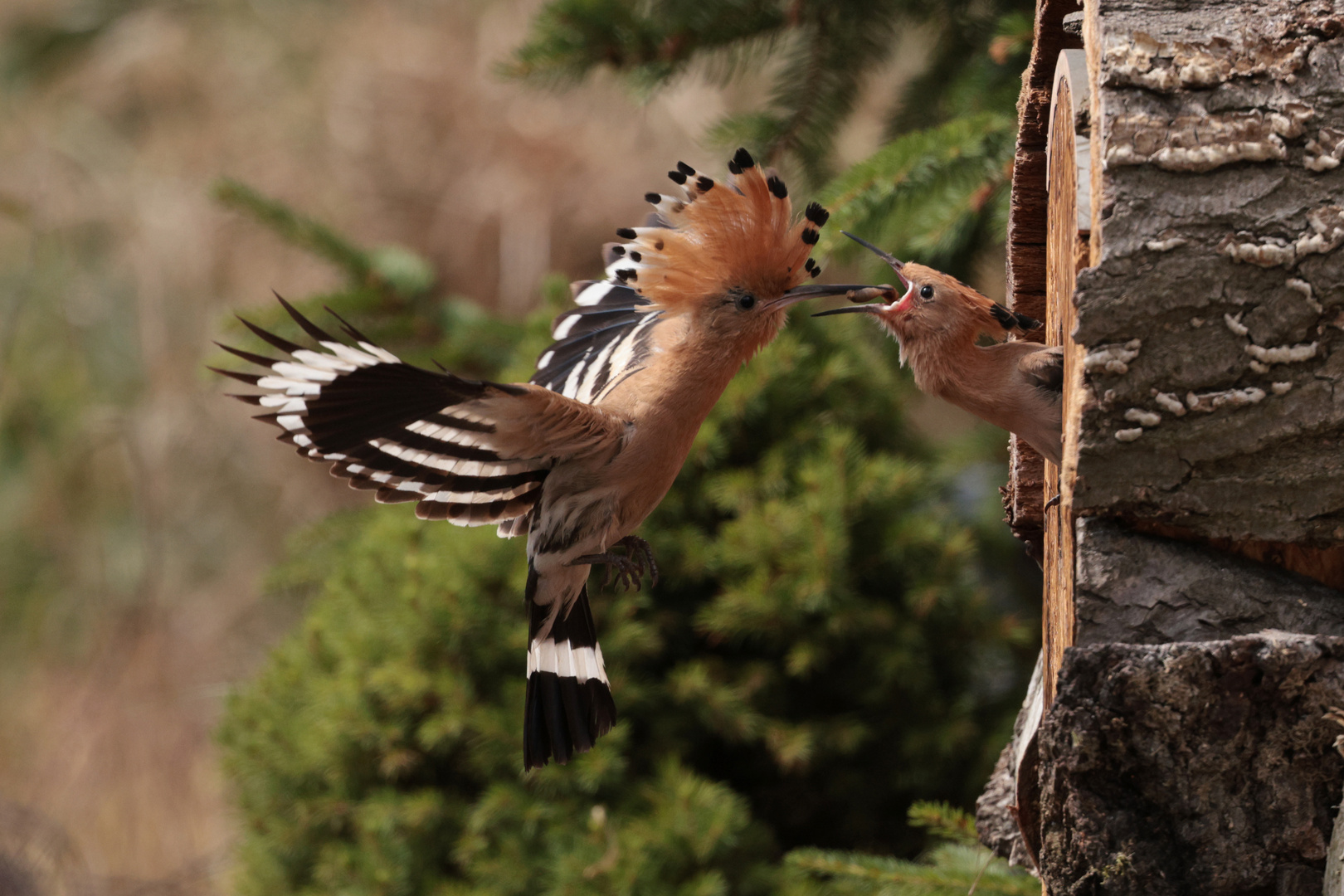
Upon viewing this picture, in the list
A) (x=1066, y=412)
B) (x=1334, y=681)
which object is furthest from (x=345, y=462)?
(x=1334, y=681)

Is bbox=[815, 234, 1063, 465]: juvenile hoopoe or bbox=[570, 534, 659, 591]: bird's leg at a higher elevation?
bbox=[815, 234, 1063, 465]: juvenile hoopoe

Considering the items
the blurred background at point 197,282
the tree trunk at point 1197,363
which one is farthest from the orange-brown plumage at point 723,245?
the blurred background at point 197,282

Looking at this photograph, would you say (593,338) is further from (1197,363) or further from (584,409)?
(1197,363)

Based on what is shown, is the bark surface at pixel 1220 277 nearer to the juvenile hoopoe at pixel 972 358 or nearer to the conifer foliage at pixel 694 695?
the juvenile hoopoe at pixel 972 358

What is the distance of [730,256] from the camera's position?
1979 mm

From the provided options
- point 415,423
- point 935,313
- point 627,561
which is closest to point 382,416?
point 415,423

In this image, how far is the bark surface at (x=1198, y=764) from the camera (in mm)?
1435

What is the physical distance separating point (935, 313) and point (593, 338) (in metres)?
0.91

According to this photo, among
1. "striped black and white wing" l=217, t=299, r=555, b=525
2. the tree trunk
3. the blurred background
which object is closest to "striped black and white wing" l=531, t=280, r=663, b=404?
"striped black and white wing" l=217, t=299, r=555, b=525

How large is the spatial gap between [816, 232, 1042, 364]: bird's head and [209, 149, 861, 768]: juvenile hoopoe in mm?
108

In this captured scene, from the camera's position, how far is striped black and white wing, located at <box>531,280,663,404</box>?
242 centimetres

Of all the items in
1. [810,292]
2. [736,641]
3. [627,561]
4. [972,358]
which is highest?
[810,292]

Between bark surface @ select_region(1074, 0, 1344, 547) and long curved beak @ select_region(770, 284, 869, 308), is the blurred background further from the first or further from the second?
bark surface @ select_region(1074, 0, 1344, 547)

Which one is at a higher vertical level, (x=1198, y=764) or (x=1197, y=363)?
(x=1197, y=363)
